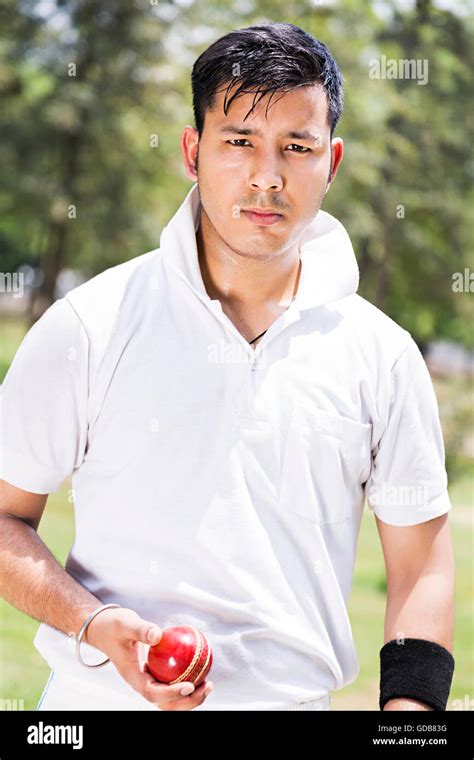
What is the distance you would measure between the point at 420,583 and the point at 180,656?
70 centimetres

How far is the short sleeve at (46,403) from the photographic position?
2352 millimetres

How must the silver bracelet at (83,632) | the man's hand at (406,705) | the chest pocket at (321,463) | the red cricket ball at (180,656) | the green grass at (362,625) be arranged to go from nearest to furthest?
the red cricket ball at (180,656), the silver bracelet at (83,632), the chest pocket at (321,463), the man's hand at (406,705), the green grass at (362,625)

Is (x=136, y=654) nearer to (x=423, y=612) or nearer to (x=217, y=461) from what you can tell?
(x=217, y=461)

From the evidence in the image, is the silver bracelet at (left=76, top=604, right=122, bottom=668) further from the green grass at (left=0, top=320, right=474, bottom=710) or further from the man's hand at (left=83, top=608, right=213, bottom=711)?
the green grass at (left=0, top=320, right=474, bottom=710)

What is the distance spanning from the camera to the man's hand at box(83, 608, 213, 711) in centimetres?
222

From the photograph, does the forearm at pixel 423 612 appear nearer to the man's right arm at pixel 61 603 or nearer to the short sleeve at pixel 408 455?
the short sleeve at pixel 408 455

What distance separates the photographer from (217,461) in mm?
2416

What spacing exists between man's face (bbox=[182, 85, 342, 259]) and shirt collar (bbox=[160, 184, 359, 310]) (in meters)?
0.10

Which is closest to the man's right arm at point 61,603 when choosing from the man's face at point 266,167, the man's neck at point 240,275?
the man's neck at point 240,275

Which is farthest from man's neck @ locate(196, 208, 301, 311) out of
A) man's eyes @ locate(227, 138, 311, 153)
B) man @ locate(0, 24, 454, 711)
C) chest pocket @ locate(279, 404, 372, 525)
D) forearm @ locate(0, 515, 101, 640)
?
forearm @ locate(0, 515, 101, 640)

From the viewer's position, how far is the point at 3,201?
730 inches

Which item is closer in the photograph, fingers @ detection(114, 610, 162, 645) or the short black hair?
fingers @ detection(114, 610, 162, 645)
